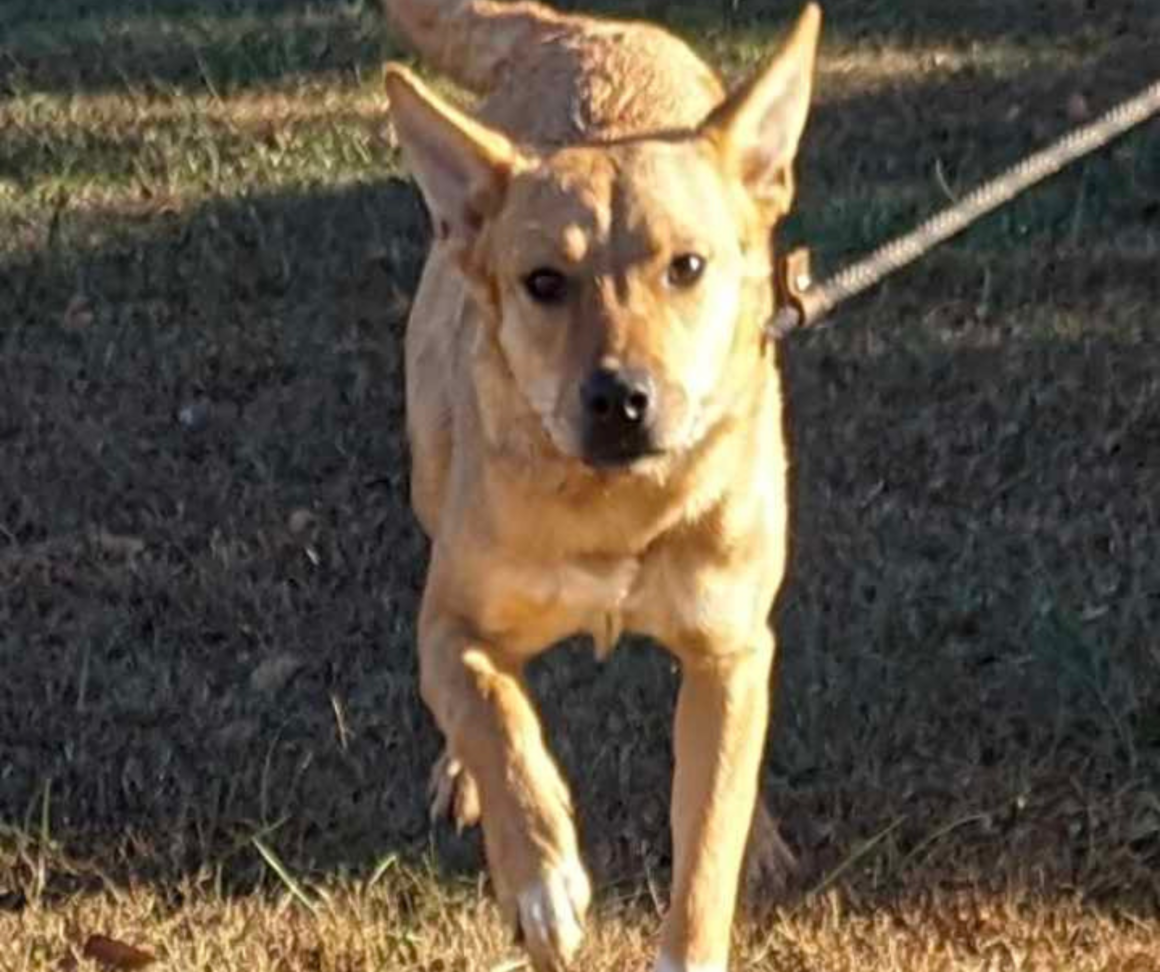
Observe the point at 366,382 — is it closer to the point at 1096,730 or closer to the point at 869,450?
the point at 869,450

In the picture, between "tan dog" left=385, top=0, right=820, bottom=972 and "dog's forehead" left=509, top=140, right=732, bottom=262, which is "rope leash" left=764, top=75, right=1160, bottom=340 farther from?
"dog's forehead" left=509, top=140, right=732, bottom=262

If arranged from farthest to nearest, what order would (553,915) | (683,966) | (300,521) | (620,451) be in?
(300,521)
(683,966)
(620,451)
(553,915)

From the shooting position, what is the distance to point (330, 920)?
5863 mm

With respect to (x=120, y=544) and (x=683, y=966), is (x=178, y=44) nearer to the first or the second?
(x=120, y=544)

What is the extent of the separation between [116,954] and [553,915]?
1230mm

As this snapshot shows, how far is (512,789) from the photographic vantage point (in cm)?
502

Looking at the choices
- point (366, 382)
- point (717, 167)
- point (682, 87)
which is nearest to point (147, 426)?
point (366, 382)

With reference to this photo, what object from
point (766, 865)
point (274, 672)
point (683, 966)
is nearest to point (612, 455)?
point (683, 966)

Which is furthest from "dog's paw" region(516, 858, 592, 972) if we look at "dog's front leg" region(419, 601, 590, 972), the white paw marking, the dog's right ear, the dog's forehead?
the dog's right ear

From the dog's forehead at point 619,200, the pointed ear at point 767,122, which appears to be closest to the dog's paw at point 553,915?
the dog's forehead at point 619,200

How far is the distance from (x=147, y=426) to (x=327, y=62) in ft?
11.0

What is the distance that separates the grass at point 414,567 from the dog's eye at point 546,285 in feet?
4.29

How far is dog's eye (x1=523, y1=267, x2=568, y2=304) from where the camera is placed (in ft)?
16.7

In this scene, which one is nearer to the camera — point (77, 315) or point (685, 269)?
point (685, 269)
